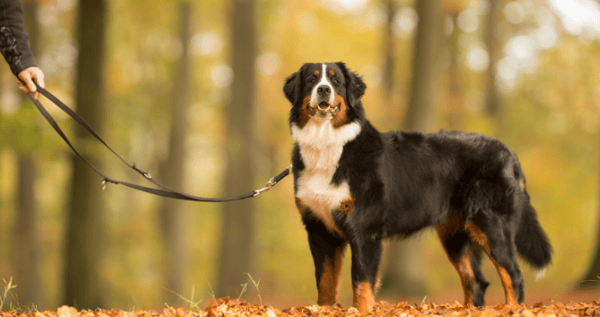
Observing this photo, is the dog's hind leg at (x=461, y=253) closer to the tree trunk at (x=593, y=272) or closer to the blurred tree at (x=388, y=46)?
the tree trunk at (x=593, y=272)

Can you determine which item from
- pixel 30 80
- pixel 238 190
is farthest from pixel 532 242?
pixel 238 190

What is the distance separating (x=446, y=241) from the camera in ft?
15.4

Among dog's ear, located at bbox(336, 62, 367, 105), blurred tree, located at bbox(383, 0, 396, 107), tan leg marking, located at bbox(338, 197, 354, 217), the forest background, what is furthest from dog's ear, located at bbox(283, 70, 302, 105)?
blurred tree, located at bbox(383, 0, 396, 107)

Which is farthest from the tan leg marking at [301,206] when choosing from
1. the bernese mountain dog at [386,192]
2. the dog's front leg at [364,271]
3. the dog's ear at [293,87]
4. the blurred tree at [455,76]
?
the blurred tree at [455,76]

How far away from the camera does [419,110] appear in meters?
8.62

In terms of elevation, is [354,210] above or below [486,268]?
above

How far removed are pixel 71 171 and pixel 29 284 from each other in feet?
26.0

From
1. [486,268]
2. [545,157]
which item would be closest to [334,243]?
[486,268]

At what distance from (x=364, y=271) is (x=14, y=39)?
10.4ft

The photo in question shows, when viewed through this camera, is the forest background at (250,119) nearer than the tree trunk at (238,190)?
Yes

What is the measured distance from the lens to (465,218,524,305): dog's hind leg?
4227 millimetres

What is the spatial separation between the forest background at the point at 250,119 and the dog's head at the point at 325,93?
4.34 metres

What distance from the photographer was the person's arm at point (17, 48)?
3.64m

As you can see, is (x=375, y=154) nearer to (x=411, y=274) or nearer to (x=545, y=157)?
(x=411, y=274)
